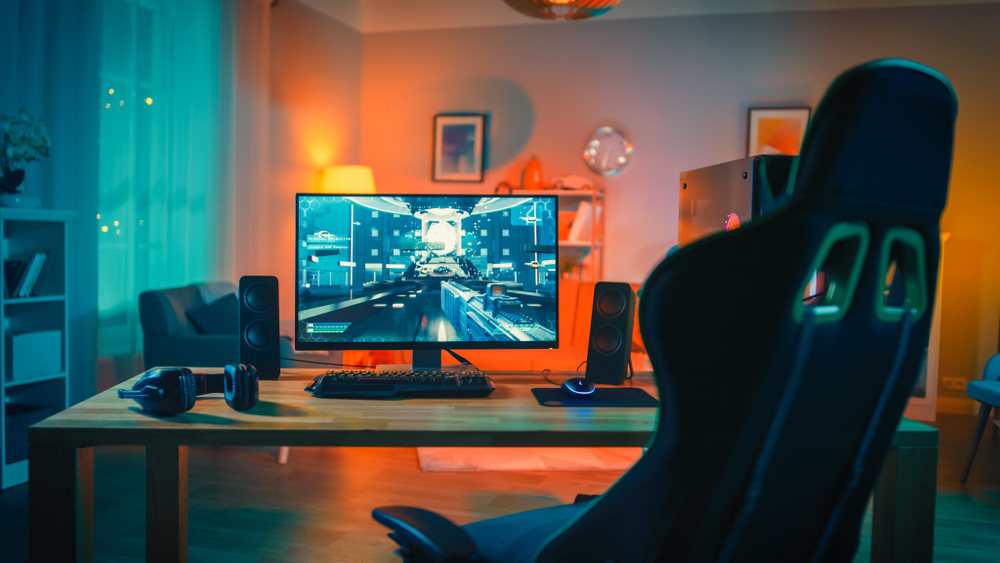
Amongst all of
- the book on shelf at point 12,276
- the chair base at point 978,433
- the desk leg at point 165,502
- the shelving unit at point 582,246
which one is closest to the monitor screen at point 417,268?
the desk leg at point 165,502

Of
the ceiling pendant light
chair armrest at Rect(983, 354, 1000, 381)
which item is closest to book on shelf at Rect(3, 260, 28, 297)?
the ceiling pendant light

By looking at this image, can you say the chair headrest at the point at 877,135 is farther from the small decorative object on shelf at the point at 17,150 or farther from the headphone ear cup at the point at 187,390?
the small decorative object on shelf at the point at 17,150

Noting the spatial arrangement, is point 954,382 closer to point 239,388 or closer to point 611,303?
point 611,303

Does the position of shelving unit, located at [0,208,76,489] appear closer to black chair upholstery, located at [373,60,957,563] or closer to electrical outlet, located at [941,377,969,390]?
black chair upholstery, located at [373,60,957,563]

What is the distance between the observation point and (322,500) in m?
2.39

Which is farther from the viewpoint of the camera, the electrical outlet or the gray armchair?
the electrical outlet

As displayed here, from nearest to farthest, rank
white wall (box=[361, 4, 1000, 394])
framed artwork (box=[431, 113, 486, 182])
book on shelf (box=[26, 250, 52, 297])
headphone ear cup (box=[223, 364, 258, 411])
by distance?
headphone ear cup (box=[223, 364, 258, 411])
book on shelf (box=[26, 250, 52, 297])
white wall (box=[361, 4, 1000, 394])
framed artwork (box=[431, 113, 486, 182])

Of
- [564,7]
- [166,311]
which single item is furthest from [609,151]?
[166,311]

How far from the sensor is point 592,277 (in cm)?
449

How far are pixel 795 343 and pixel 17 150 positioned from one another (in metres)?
2.94

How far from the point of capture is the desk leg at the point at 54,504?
1.09m

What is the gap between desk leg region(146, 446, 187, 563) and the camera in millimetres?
1315

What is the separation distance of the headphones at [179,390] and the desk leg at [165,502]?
165 millimetres

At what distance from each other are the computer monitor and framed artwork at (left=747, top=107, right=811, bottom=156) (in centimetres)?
345
